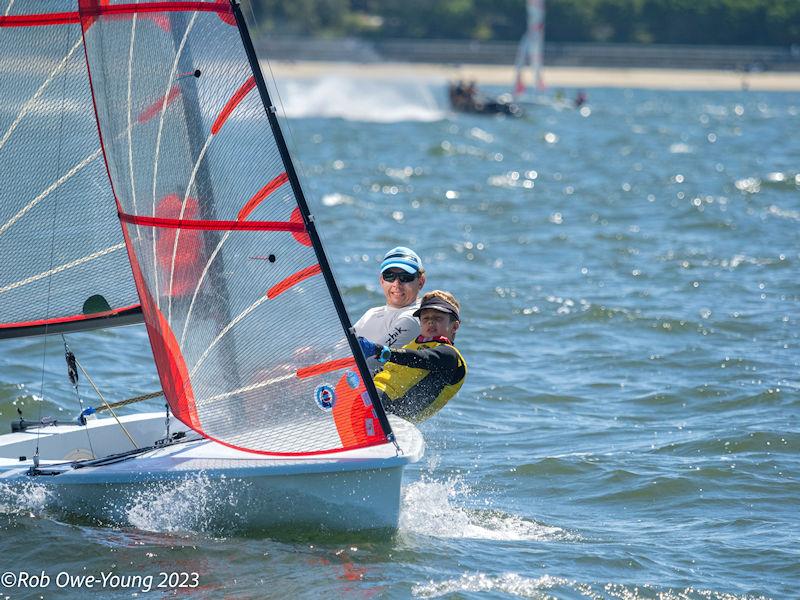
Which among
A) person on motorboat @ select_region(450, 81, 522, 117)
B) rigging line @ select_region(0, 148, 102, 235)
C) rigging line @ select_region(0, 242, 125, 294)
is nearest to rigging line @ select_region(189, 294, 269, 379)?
rigging line @ select_region(0, 242, 125, 294)

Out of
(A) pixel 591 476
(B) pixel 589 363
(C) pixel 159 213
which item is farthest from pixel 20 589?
(B) pixel 589 363

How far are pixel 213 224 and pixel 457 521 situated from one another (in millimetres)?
1751

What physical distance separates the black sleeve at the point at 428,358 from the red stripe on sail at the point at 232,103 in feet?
4.09

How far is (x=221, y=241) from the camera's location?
17.5 ft

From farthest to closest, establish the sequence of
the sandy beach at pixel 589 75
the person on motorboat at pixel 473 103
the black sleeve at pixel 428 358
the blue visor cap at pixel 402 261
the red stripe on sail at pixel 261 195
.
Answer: the sandy beach at pixel 589 75 → the person on motorboat at pixel 473 103 → the blue visor cap at pixel 402 261 → the black sleeve at pixel 428 358 → the red stripe on sail at pixel 261 195

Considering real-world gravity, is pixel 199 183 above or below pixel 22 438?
above

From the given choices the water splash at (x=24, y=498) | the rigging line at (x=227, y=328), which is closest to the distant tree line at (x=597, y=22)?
the water splash at (x=24, y=498)

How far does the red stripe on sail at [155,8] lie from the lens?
5.17 m

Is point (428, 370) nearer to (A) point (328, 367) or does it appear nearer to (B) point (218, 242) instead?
(A) point (328, 367)

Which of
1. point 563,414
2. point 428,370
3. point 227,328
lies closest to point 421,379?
point 428,370

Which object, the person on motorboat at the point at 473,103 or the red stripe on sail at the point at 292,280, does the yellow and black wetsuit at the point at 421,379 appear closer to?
the red stripe on sail at the point at 292,280

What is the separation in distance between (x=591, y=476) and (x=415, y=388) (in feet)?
4.39

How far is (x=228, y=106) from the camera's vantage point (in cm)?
525

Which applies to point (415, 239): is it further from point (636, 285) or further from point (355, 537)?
point (355, 537)
